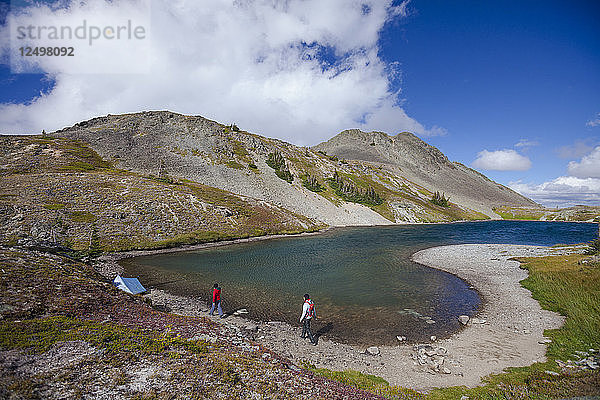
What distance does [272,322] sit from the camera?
2405 centimetres

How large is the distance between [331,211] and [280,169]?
40.8 meters

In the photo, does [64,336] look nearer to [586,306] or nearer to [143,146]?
[586,306]

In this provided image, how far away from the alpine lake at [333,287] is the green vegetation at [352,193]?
9392 cm

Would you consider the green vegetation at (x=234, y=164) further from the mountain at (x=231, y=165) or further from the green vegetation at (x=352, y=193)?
the green vegetation at (x=352, y=193)

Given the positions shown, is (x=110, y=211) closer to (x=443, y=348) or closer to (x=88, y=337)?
(x=88, y=337)

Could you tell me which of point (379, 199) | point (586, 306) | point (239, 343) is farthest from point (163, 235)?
point (379, 199)

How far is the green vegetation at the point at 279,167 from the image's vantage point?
474ft

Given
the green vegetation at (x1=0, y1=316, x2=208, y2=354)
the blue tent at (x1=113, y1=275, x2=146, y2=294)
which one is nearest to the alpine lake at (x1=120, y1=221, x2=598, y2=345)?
the blue tent at (x1=113, y1=275, x2=146, y2=294)

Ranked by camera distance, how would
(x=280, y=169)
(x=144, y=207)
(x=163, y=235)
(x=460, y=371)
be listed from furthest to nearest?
(x=280, y=169), (x=144, y=207), (x=163, y=235), (x=460, y=371)

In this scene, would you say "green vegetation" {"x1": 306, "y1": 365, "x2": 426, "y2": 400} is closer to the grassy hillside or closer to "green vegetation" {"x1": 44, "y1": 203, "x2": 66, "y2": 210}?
the grassy hillside

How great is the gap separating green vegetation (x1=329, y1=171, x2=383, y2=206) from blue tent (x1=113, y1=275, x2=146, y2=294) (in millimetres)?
130131

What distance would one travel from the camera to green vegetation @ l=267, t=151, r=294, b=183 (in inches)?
5685

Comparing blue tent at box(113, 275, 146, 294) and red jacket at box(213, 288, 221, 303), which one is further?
blue tent at box(113, 275, 146, 294)

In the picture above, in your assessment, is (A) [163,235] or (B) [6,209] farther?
(A) [163,235]
